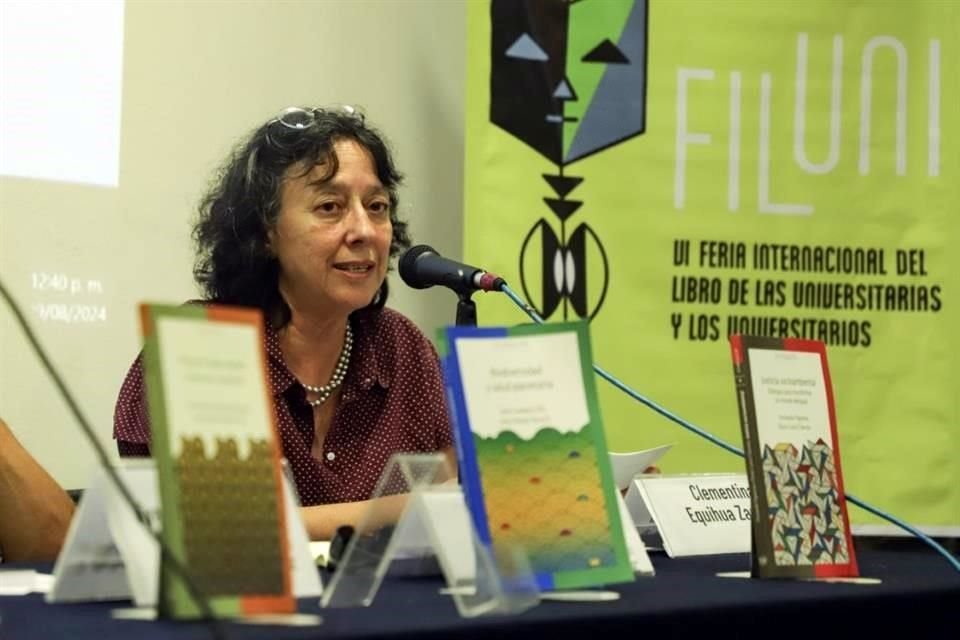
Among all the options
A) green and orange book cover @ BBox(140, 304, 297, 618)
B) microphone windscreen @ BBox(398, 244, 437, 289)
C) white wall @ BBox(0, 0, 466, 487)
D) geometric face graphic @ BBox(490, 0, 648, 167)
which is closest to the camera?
green and orange book cover @ BBox(140, 304, 297, 618)

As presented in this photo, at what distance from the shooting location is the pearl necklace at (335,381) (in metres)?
2.16

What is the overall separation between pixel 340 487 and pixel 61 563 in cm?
103

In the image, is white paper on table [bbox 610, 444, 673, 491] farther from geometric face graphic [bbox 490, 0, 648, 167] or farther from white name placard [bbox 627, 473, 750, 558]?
geometric face graphic [bbox 490, 0, 648, 167]

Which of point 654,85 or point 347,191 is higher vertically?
point 654,85

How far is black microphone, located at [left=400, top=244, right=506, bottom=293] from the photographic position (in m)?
1.72

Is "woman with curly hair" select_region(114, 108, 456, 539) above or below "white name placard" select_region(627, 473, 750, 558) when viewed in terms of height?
above

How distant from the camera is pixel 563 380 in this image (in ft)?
3.97

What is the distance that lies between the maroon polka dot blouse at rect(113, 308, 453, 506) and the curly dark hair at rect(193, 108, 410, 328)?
0.10m

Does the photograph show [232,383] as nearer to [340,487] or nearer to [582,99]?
[340,487]

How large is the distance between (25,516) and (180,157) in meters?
1.30

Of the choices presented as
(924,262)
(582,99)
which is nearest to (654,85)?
(582,99)

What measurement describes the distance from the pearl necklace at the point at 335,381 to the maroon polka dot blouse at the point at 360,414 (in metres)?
0.01

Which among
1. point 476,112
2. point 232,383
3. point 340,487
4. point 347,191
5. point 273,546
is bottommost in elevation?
point 340,487

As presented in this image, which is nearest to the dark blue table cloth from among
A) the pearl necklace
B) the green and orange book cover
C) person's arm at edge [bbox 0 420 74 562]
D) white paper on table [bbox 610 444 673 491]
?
the green and orange book cover
